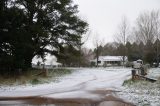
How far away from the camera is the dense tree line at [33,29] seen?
105ft

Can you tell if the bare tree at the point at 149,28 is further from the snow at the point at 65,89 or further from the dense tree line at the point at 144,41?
the snow at the point at 65,89

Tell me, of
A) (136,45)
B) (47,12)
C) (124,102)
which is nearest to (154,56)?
(136,45)

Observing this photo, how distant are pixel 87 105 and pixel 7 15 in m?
20.4

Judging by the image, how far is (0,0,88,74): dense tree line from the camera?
31891 millimetres

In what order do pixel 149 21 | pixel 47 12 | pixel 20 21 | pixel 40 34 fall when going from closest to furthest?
pixel 20 21 → pixel 40 34 → pixel 47 12 → pixel 149 21

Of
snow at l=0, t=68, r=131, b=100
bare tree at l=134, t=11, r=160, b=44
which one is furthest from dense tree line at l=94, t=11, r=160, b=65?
snow at l=0, t=68, r=131, b=100

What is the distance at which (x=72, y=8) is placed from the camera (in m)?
54.9

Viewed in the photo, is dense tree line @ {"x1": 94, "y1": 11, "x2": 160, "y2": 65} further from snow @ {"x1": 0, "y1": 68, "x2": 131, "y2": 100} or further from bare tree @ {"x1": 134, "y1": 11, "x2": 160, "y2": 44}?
snow @ {"x1": 0, "y1": 68, "x2": 131, "y2": 100}

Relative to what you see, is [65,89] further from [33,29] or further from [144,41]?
[144,41]

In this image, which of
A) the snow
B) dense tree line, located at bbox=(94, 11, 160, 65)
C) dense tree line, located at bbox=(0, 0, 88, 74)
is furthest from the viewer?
dense tree line, located at bbox=(94, 11, 160, 65)

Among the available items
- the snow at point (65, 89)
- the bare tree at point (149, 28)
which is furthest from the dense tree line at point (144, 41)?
the snow at point (65, 89)

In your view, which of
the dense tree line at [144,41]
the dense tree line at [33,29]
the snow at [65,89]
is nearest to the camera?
the snow at [65,89]

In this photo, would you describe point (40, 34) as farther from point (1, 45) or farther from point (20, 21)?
point (1, 45)

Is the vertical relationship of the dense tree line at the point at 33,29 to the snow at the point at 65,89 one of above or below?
above
